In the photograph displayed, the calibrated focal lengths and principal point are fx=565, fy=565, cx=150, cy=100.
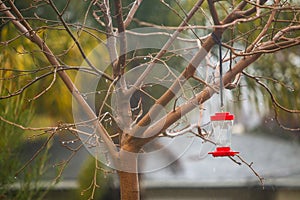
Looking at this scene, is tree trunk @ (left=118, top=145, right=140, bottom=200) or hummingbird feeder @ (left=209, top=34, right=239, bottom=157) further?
tree trunk @ (left=118, top=145, right=140, bottom=200)

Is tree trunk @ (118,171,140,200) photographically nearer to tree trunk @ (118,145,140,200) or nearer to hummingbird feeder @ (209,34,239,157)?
tree trunk @ (118,145,140,200)

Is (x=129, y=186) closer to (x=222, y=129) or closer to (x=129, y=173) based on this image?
(x=129, y=173)

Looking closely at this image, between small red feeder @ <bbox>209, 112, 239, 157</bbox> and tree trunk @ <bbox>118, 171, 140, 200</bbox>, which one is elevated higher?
small red feeder @ <bbox>209, 112, 239, 157</bbox>

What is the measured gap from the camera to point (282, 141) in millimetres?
2639

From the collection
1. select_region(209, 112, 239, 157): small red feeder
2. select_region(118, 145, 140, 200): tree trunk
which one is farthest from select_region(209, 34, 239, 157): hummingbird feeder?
select_region(118, 145, 140, 200): tree trunk

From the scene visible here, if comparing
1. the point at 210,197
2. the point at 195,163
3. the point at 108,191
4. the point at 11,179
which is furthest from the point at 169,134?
the point at 195,163

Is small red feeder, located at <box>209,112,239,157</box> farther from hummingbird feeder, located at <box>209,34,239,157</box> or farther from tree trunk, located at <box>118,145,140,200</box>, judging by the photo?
tree trunk, located at <box>118,145,140,200</box>

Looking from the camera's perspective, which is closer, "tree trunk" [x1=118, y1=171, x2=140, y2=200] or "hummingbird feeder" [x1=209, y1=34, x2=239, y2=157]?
"hummingbird feeder" [x1=209, y1=34, x2=239, y2=157]

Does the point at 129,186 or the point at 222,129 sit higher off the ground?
the point at 222,129

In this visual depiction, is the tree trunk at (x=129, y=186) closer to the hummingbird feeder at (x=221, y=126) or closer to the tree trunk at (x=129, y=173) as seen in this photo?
the tree trunk at (x=129, y=173)

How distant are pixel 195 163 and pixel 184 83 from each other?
5.38ft

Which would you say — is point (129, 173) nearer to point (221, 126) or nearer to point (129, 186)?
point (129, 186)

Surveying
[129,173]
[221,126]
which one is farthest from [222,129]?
[129,173]

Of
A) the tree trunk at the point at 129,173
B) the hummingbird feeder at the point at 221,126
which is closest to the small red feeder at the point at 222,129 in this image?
the hummingbird feeder at the point at 221,126
